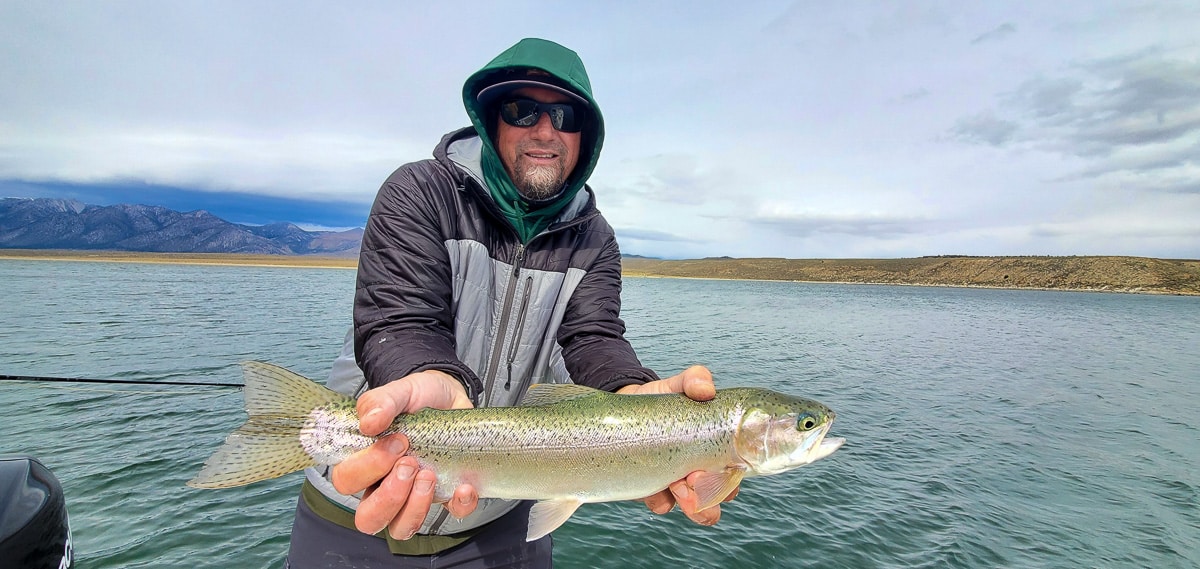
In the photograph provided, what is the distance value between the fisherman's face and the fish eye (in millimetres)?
1973

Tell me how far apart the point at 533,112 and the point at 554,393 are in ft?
5.76

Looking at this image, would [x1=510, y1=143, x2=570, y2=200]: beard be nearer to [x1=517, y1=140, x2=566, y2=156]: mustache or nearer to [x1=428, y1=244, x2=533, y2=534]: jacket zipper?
[x1=517, y1=140, x2=566, y2=156]: mustache

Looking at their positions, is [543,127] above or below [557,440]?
above

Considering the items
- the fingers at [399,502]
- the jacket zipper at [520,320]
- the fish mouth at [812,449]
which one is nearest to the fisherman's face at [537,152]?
the jacket zipper at [520,320]

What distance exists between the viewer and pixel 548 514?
9.55 ft

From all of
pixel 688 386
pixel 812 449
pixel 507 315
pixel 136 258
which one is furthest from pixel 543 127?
pixel 136 258

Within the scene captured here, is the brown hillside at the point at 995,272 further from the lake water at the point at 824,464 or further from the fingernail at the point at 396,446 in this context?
the fingernail at the point at 396,446

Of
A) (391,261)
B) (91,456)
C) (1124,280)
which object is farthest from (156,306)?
(1124,280)

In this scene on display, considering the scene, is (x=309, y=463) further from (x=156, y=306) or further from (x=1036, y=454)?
(x=156, y=306)

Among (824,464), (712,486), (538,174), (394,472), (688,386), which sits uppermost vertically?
(538,174)

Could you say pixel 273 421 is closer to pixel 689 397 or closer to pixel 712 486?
pixel 689 397

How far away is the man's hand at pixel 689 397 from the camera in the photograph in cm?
304

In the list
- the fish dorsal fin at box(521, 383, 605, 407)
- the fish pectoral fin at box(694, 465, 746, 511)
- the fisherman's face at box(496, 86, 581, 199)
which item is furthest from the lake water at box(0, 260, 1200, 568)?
the fisherman's face at box(496, 86, 581, 199)

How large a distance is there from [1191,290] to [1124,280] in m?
9.61
